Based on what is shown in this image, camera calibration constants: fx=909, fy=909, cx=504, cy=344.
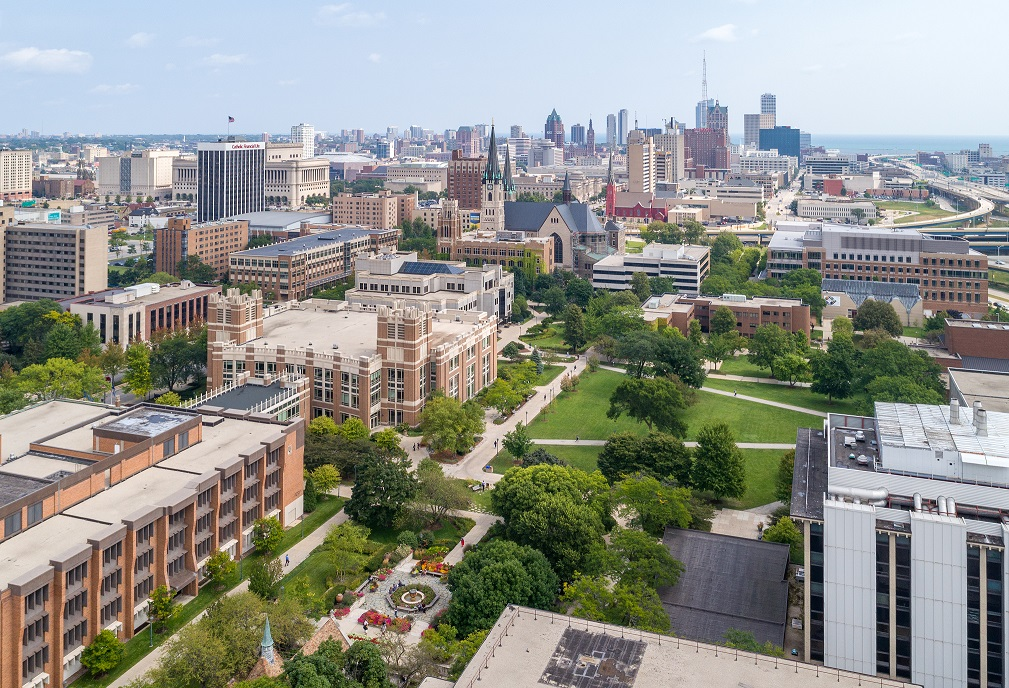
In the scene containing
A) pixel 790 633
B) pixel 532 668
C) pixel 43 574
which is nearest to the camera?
pixel 532 668

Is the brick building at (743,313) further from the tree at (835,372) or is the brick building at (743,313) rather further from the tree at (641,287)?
A: the tree at (835,372)

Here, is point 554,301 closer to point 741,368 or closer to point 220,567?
point 741,368

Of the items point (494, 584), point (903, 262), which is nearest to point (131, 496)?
point (494, 584)

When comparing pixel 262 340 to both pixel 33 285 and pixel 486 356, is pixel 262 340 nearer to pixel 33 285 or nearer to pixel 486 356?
pixel 486 356

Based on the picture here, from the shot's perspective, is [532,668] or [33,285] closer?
[532,668]

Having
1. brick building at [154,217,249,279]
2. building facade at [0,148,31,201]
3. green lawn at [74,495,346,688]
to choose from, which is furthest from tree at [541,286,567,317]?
building facade at [0,148,31,201]

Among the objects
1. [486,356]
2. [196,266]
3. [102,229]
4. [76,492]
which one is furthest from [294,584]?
[196,266]

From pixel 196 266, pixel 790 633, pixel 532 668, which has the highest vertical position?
pixel 196 266
